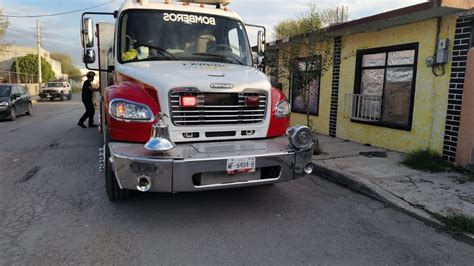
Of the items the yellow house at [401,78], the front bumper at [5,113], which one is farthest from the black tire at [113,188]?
the front bumper at [5,113]

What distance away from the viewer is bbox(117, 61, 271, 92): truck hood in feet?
13.8

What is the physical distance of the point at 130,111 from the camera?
13.4 feet

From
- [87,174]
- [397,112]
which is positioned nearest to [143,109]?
[87,174]

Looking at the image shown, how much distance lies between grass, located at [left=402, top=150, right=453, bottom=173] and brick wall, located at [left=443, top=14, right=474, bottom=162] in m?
0.16

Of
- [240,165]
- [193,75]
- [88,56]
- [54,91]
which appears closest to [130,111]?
[193,75]

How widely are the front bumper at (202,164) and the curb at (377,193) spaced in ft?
4.82

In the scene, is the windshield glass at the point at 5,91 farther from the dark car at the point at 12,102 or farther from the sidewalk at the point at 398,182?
the sidewalk at the point at 398,182

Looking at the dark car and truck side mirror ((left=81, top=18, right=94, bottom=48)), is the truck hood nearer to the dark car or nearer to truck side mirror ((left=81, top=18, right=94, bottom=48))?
truck side mirror ((left=81, top=18, right=94, bottom=48))

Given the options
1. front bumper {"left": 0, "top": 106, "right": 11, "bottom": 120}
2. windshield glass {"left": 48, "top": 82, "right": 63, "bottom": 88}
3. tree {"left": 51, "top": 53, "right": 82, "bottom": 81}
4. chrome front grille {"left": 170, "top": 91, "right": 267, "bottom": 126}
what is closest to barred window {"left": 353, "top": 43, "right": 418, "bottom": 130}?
chrome front grille {"left": 170, "top": 91, "right": 267, "bottom": 126}

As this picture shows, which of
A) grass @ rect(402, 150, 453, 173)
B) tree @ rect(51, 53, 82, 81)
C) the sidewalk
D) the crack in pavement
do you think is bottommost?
the crack in pavement

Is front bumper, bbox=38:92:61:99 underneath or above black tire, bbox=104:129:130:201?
above

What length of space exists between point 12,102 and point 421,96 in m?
14.9

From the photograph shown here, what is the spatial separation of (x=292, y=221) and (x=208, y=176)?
46.7 inches

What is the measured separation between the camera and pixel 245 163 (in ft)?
13.0
